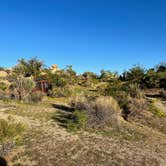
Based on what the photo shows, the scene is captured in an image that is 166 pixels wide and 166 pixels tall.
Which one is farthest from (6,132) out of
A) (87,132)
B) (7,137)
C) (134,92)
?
(134,92)

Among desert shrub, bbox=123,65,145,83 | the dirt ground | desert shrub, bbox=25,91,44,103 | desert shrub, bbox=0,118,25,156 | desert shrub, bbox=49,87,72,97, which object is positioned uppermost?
desert shrub, bbox=123,65,145,83

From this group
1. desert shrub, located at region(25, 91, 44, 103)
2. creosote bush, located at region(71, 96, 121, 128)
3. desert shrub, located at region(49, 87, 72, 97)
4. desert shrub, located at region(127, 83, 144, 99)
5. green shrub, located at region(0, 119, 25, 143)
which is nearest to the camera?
green shrub, located at region(0, 119, 25, 143)

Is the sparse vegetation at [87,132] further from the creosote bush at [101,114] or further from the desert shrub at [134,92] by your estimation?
the desert shrub at [134,92]

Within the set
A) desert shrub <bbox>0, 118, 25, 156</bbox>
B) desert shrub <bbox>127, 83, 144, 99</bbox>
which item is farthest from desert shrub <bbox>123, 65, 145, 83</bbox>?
desert shrub <bbox>0, 118, 25, 156</bbox>

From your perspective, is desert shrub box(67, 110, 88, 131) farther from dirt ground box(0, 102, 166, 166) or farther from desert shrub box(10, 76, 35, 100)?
desert shrub box(10, 76, 35, 100)

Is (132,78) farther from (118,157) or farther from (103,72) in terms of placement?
(118,157)

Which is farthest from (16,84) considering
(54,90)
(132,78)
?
(132,78)

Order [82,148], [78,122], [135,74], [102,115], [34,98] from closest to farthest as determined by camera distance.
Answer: [82,148]
[78,122]
[102,115]
[34,98]
[135,74]

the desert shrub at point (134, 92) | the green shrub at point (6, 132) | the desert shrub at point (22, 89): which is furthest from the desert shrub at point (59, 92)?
the green shrub at point (6, 132)

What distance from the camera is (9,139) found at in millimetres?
7648

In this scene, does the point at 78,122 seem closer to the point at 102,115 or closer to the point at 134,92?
the point at 102,115

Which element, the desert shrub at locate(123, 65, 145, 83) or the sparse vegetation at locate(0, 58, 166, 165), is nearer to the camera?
the sparse vegetation at locate(0, 58, 166, 165)

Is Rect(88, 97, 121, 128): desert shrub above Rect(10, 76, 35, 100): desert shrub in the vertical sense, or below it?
below

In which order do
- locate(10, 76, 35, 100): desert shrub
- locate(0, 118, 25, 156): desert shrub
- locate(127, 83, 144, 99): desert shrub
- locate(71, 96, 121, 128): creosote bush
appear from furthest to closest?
locate(127, 83, 144, 99): desert shrub, locate(10, 76, 35, 100): desert shrub, locate(71, 96, 121, 128): creosote bush, locate(0, 118, 25, 156): desert shrub
